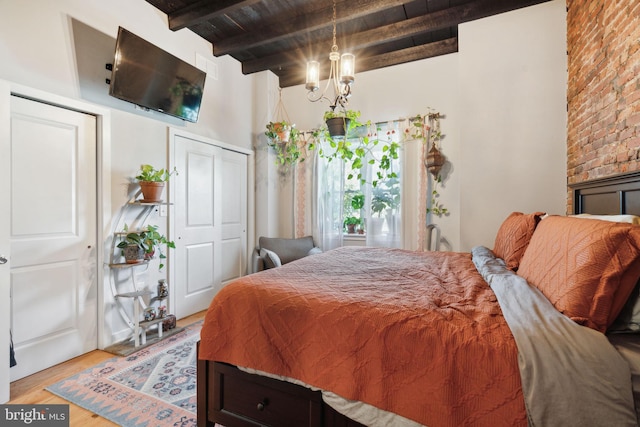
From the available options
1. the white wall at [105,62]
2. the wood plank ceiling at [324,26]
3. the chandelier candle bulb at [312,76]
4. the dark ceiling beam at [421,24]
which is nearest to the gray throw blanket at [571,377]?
the chandelier candle bulb at [312,76]

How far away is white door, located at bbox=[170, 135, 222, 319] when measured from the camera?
3172 mm

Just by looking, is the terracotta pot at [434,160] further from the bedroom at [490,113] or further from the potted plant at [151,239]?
the potted plant at [151,239]

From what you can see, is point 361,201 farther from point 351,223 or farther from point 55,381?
point 55,381

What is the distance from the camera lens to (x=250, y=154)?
413 centimetres

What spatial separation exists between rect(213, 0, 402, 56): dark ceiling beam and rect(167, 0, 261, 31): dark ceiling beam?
0.51 m

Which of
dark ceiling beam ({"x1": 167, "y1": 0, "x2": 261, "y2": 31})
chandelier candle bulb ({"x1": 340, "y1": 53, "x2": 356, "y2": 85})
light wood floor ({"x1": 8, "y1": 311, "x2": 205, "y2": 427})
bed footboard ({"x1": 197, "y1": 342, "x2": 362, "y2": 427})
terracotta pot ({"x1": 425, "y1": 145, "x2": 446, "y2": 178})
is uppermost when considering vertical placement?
dark ceiling beam ({"x1": 167, "y1": 0, "x2": 261, "y2": 31})

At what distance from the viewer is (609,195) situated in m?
1.77

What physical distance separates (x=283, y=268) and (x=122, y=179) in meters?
1.81

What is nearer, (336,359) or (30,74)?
(336,359)

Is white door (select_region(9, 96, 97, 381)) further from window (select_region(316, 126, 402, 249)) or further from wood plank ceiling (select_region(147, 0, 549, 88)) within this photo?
window (select_region(316, 126, 402, 249))

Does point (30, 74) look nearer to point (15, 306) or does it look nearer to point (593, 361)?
point (15, 306)

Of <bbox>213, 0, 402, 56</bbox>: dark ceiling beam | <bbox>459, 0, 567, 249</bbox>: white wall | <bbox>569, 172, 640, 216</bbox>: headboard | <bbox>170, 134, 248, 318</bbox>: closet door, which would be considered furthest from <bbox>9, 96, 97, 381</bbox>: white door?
<bbox>569, 172, 640, 216</bbox>: headboard

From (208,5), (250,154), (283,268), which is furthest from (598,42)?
(250,154)

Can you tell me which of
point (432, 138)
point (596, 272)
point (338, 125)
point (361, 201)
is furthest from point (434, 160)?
point (596, 272)
